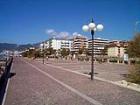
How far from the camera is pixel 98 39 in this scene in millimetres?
188125

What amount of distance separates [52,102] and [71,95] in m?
1.87

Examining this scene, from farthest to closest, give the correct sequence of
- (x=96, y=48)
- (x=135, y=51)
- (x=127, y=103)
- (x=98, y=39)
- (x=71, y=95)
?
1. (x=98, y=39)
2. (x=96, y=48)
3. (x=135, y=51)
4. (x=71, y=95)
5. (x=127, y=103)

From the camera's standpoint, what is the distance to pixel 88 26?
61.8ft

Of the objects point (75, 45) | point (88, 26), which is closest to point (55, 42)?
point (75, 45)

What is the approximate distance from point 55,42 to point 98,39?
107 ft

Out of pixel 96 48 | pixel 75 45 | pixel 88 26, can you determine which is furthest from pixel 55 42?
pixel 88 26

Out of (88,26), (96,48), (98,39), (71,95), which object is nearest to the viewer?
(71,95)

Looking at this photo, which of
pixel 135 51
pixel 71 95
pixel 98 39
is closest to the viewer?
pixel 71 95

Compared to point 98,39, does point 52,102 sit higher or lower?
lower

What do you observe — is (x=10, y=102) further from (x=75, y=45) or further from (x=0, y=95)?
(x=75, y=45)

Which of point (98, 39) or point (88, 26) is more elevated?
point (98, 39)

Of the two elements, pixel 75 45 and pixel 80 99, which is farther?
pixel 75 45

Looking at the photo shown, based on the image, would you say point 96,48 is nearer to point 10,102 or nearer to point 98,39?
point 98,39

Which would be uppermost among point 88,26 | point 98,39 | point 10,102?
point 98,39
